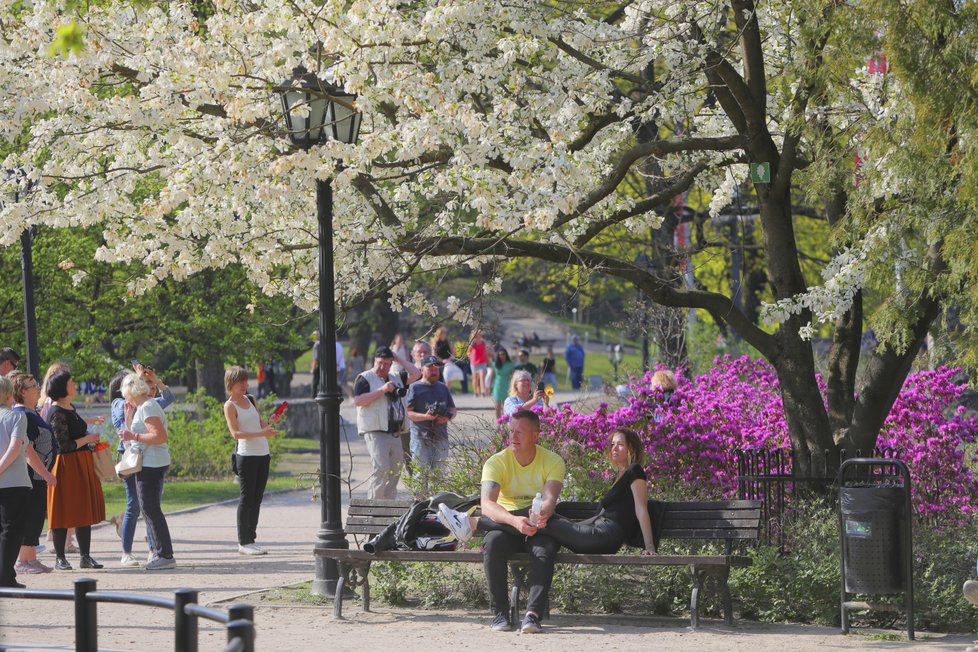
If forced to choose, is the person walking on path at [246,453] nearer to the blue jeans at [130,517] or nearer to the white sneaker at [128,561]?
the blue jeans at [130,517]

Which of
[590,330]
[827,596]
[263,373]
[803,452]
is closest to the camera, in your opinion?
[827,596]

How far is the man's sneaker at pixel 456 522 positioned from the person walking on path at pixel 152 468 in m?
3.42

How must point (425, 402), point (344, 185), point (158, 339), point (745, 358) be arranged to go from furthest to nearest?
point (158, 339) → point (745, 358) → point (425, 402) → point (344, 185)

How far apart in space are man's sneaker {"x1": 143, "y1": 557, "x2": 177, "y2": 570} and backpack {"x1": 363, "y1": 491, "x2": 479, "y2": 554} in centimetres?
280

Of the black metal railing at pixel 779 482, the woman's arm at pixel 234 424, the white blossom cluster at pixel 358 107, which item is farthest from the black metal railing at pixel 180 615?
the woman's arm at pixel 234 424

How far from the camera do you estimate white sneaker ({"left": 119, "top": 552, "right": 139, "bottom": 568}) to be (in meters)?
12.1

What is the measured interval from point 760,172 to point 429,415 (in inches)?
168

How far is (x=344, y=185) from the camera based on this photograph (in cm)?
1031

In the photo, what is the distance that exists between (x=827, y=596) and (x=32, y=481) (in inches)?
245

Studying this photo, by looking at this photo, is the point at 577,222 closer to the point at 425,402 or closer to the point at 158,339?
the point at 425,402

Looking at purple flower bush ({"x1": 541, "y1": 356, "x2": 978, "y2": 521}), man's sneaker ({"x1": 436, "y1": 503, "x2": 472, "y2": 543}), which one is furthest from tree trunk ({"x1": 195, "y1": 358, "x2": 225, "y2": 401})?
man's sneaker ({"x1": 436, "y1": 503, "x2": 472, "y2": 543})

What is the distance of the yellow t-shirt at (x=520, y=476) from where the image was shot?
9.68 metres

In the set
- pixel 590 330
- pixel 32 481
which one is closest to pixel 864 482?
pixel 32 481

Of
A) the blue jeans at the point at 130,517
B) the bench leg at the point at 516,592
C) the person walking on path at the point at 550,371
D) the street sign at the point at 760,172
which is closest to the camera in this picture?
the bench leg at the point at 516,592
